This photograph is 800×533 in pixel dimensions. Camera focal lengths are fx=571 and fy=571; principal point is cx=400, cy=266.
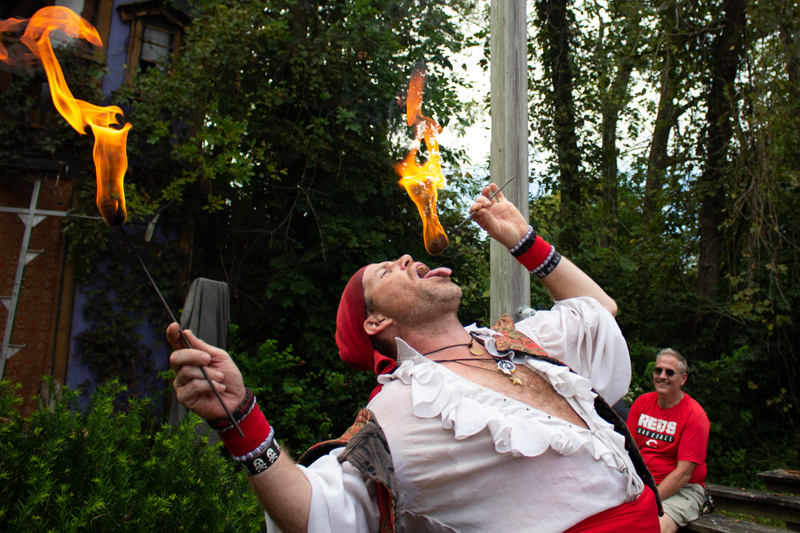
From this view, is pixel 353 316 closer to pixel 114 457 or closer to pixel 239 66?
pixel 114 457

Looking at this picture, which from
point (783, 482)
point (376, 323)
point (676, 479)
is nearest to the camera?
point (376, 323)

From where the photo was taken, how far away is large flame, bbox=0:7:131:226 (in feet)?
4.70

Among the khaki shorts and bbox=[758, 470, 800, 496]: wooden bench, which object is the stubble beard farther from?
bbox=[758, 470, 800, 496]: wooden bench

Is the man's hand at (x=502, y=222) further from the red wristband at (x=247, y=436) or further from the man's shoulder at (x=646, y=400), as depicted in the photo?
the man's shoulder at (x=646, y=400)

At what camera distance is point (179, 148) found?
644cm

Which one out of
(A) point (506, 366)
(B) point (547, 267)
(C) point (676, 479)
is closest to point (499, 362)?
(A) point (506, 366)

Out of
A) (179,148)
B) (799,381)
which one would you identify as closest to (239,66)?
(179,148)

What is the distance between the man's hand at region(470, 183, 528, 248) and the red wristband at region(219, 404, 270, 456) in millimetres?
1275

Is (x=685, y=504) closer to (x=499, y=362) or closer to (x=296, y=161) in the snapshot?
(x=499, y=362)

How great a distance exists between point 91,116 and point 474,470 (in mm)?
1587

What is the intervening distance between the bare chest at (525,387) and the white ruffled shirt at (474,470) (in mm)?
55

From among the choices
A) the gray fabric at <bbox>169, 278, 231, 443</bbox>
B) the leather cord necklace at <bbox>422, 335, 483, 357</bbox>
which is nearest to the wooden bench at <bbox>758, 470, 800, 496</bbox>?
the leather cord necklace at <bbox>422, 335, 483, 357</bbox>

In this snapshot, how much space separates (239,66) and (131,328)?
128 inches

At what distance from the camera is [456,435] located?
145 centimetres
